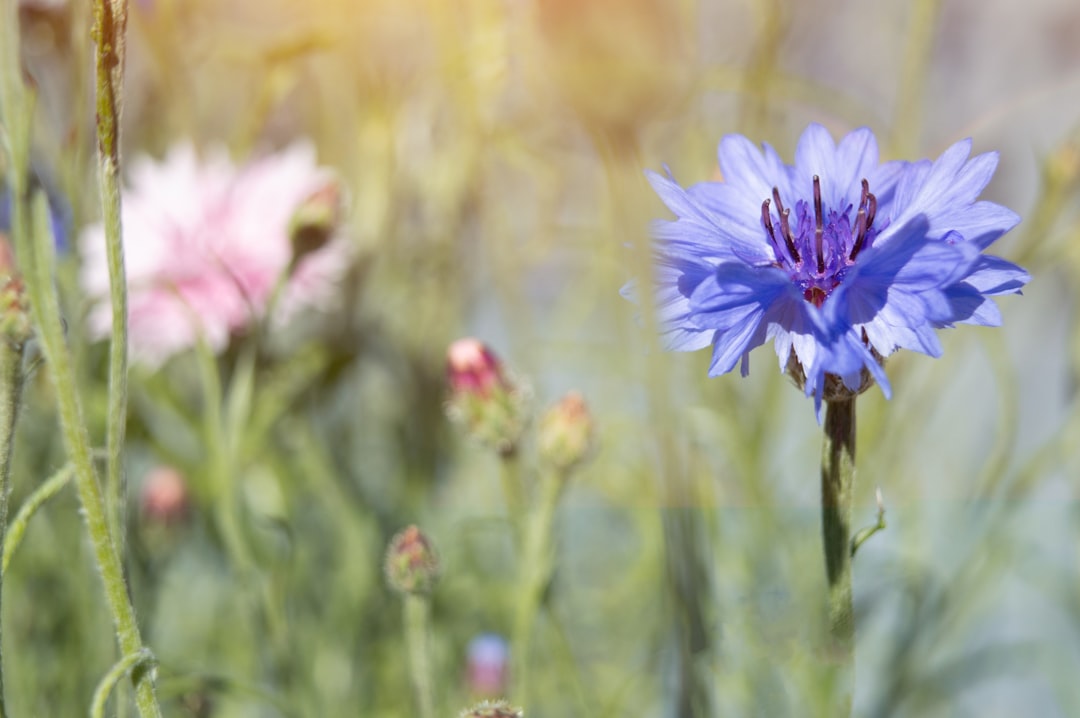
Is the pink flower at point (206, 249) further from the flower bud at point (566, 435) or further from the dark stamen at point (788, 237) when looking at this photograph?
the dark stamen at point (788, 237)

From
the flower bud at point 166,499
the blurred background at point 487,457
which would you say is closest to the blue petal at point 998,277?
the blurred background at point 487,457

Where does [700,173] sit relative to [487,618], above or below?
above

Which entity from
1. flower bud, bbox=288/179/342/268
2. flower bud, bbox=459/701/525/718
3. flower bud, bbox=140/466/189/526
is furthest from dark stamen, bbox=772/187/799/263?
flower bud, bbox=140/466/189/526

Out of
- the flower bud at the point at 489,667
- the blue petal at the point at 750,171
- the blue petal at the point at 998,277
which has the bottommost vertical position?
the flower bud at the point at 489,667

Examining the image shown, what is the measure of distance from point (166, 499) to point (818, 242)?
395 mm

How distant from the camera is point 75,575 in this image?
1.48ft

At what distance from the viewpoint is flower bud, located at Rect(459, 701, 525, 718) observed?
26cm

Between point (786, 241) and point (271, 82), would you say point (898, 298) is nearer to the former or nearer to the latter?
point (786, 241)

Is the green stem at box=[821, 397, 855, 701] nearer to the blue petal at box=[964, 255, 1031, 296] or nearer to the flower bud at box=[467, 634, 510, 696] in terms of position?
the blue petal at box=[964, 255, 1031, 296]

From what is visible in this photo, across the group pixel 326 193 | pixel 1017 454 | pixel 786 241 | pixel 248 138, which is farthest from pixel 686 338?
pixel 1017 454

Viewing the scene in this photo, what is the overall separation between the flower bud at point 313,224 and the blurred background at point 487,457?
58mm

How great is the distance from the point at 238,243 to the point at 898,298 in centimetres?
44

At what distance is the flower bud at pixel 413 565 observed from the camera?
0.34 metres

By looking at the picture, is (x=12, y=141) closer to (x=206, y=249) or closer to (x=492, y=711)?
(x=492, y=711)
